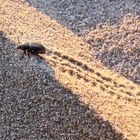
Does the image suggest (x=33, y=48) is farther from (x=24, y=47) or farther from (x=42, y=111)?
(x=42, y=111)

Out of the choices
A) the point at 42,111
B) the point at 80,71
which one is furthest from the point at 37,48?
the point at 42,111

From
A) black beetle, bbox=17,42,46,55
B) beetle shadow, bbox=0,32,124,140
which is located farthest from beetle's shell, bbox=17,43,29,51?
beetle shadow, bbox=0,32,124,140

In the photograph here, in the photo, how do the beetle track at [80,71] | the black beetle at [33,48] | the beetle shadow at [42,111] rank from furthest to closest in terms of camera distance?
the beetle track at [80,71]
the black beetle at [33,48]
the beetle shadow at [42,111]

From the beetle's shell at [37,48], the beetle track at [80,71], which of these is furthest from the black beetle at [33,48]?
the beetle track at [80,71]

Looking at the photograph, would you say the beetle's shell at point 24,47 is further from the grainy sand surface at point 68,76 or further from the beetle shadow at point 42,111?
→ the beetle shadow at point 42,111

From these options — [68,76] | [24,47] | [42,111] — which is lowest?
[42,111]
